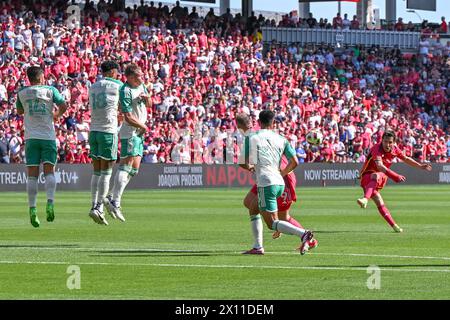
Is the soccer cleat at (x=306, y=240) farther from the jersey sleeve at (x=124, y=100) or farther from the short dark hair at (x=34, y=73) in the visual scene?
the jersey sleeve at (x=124, y=100)

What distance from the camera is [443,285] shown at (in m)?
12.0

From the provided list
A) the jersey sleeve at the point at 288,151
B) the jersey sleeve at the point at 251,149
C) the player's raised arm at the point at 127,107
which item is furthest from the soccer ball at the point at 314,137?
the jersey sleeve at the point at 251,149

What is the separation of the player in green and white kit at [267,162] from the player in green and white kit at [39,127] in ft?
14.4

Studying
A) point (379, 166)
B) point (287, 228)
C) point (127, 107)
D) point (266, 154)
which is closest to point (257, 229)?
point (287, 228)

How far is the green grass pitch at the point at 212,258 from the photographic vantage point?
11.6 m

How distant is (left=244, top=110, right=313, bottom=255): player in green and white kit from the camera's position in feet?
49.5

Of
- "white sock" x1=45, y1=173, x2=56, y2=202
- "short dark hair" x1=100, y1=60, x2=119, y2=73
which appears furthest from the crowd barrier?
"white sock" x1=45, y1=173, x2=56, y2=202

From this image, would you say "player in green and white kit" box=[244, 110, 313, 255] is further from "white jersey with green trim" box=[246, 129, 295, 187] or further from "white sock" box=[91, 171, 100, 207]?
"white sock" box=[91, 171, 100, 207]

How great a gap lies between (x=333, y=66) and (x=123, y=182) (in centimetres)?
4197

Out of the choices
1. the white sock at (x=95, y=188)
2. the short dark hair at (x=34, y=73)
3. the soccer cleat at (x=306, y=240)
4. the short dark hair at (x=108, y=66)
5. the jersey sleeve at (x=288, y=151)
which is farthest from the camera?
the white sock at (x=95, y=188)

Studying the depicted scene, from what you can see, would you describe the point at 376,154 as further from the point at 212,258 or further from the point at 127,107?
the point at 212,258

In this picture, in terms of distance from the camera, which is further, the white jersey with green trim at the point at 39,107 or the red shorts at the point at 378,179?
the red shorts at the point at 378,179

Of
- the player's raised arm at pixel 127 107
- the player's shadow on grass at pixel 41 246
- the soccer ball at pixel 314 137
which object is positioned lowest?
the soccer ball at pixel 314 137
